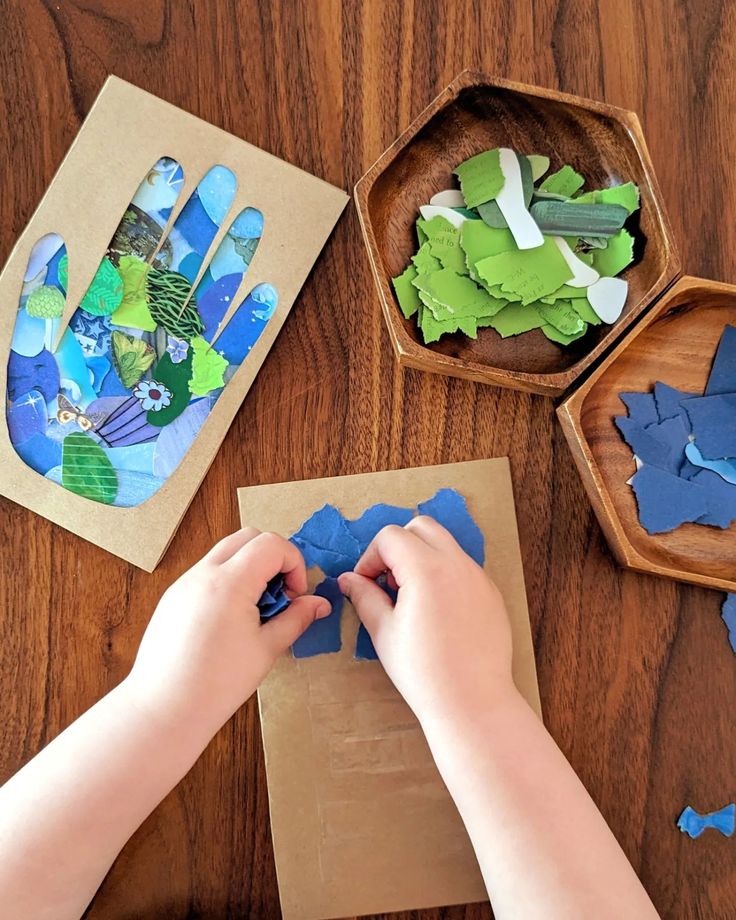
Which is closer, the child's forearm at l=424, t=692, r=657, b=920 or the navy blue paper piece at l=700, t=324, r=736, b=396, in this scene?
the child's forearm at l=424, t=692, r=657, b=920

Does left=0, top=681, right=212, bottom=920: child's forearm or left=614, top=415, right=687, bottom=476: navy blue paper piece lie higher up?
left=614, top=415, right=687, bottom=476: navy blue paper piece

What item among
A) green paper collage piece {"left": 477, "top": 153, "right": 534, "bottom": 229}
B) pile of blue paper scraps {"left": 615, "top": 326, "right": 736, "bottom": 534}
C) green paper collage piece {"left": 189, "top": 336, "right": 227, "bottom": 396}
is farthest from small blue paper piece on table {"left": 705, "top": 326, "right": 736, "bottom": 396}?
green paper collage piece {"left": 189, "top": 336, "right": 227, "bottom": 396}

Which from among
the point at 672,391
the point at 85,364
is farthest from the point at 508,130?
the point at 85,364

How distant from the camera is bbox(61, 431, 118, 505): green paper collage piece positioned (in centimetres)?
Result: 71

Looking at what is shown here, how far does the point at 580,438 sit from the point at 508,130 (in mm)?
288

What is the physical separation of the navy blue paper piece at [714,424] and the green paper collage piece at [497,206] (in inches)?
9.0

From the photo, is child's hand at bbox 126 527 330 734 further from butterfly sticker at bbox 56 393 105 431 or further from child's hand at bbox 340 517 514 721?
butterfly sticker at bbox 56 393 105 431

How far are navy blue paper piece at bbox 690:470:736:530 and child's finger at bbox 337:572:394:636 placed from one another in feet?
0.93

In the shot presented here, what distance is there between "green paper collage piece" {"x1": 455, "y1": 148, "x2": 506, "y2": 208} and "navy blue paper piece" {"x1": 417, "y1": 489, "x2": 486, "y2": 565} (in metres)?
0.26

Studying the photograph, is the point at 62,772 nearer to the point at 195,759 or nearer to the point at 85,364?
the point at 195,759

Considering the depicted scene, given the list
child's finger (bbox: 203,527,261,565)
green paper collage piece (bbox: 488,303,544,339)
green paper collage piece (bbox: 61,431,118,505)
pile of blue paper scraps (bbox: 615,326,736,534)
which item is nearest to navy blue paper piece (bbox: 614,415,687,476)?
pile of blue paper scraps (bbox: 615,326,736,534)

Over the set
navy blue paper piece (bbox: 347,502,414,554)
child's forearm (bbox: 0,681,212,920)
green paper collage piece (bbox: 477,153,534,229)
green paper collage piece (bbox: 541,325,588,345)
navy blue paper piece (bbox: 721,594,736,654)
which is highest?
green paper collage piece (bbox: 477,153,534,229)

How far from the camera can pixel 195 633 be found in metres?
0.62

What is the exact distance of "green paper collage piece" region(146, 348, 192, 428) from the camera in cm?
72
